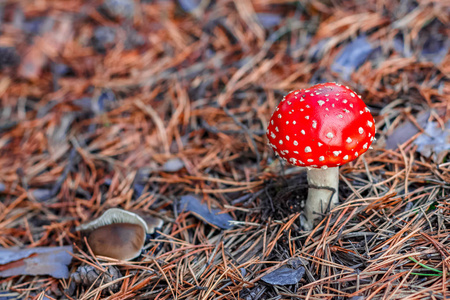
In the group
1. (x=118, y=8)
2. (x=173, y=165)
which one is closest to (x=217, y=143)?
(x=173, y=165)

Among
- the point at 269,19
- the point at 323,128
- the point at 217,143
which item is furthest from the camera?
the point at 269,19

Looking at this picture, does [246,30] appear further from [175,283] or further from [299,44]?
[175,283]

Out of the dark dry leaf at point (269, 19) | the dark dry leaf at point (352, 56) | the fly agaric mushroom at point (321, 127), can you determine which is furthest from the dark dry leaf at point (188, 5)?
the fly agaric mushroom at point (321, 127)

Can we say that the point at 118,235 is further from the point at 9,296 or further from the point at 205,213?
the point at 9,296

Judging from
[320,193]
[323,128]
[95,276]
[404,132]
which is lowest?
[95,276]

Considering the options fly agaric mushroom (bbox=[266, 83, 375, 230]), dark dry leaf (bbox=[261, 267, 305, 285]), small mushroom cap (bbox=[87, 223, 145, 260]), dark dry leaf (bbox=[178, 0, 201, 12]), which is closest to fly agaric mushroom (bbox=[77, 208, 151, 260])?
small mushroom cap (bbox=[87, 223, 145, 260])

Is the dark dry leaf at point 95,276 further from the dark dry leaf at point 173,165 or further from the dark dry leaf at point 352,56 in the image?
the dark dry leaf at point 352,56

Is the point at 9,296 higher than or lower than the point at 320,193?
lower
